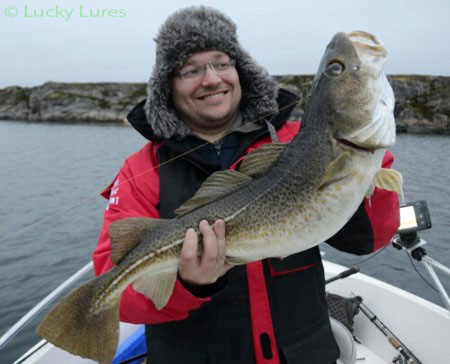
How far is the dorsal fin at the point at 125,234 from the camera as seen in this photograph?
8.71ft

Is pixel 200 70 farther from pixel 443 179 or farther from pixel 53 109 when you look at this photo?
pixel 53 109

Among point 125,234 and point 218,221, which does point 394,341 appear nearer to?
point 218,221

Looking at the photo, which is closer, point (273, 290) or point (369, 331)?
point (273, 290)

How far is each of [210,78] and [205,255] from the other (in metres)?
1.56

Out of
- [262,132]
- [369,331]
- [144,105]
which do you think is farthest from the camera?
[369,331]

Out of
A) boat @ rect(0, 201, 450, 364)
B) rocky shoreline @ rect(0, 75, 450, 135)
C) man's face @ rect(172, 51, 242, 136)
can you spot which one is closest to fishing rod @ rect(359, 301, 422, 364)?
boat @ rect(0, 201, 450, 364)

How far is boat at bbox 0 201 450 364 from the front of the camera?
4.52 meters

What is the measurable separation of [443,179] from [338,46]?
26.0m

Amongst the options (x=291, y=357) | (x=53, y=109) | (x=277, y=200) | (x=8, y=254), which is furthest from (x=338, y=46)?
(x=53, y=109)

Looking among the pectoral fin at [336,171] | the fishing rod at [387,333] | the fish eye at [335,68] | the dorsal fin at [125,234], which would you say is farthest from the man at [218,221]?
the fishing rod at [387,333]

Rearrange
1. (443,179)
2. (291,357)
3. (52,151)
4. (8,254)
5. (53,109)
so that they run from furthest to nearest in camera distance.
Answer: (53,109), (52,151), (443,179), (8,254), (291,357)

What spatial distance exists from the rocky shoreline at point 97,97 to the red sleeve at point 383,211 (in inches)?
2823

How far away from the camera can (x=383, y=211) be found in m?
2.86

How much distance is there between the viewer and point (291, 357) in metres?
2.89
